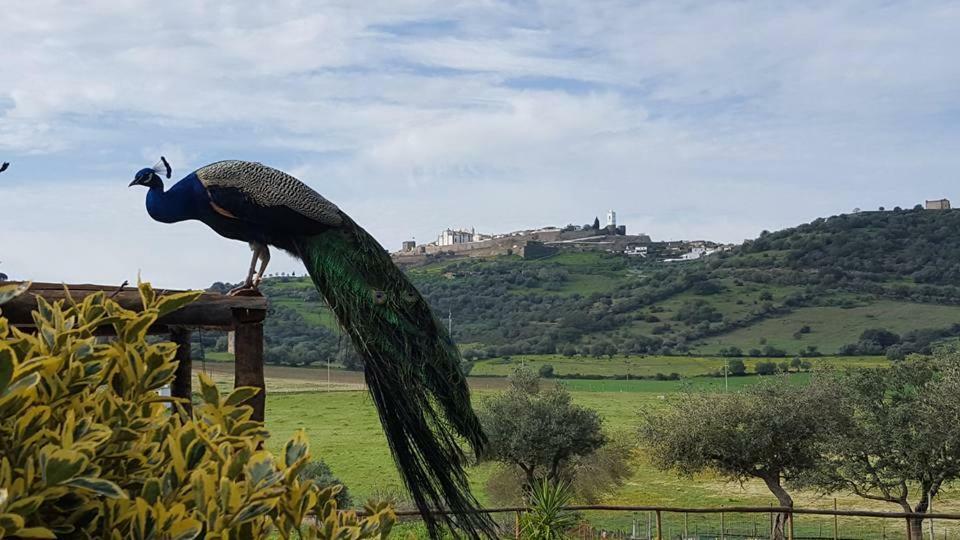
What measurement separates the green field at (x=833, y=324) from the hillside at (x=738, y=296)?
0.14 m

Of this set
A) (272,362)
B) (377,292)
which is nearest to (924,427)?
(377,292)

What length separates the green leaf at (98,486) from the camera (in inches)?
50.5

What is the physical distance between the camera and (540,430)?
2828cm

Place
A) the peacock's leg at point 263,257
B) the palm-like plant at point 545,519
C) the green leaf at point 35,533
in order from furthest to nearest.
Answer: the palm-like plant at point 545,519
the peacock's leg at point 263,257
the green leaf at point 35,533

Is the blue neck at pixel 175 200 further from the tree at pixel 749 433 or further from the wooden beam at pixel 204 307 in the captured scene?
the tree at pixel 749 433

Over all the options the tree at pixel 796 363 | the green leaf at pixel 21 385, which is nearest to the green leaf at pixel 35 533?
the green leaf at pixel 21 385

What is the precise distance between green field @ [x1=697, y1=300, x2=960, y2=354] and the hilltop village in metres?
33.6

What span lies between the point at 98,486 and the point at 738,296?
79635 millimetres

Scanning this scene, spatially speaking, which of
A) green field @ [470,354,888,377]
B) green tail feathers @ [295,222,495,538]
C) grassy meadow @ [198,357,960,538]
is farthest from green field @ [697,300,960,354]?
green tail feathers @ [295,222,495,538]

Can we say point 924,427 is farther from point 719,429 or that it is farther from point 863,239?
point 863,239

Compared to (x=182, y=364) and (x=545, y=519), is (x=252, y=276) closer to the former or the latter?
(x=182, y=364)

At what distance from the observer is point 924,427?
77.2 feet

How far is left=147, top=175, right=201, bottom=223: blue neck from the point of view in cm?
607

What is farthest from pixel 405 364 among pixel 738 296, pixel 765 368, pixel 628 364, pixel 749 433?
pixel 738 296
